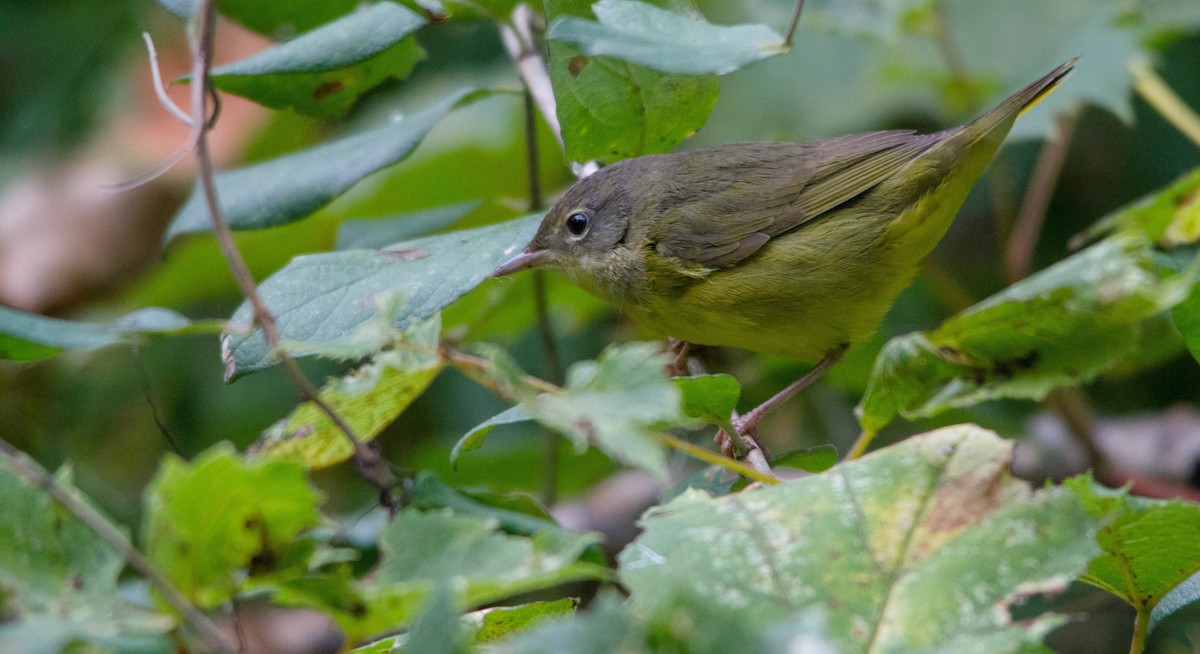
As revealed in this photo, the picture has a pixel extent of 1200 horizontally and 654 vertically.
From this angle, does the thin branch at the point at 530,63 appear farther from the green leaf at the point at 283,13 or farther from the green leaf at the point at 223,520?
the green leaf at the point at 223,520

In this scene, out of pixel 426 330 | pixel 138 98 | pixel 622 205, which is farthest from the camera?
pixel 138 98

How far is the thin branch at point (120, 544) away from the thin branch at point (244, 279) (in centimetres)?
27

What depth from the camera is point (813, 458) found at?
220 cm

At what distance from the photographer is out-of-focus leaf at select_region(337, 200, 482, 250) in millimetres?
2885

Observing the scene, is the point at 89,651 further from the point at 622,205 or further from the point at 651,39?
the point at 622,205

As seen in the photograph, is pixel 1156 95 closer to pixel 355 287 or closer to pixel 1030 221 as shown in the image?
pixel 1030 221

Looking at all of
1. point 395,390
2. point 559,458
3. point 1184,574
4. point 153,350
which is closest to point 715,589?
point 395,390

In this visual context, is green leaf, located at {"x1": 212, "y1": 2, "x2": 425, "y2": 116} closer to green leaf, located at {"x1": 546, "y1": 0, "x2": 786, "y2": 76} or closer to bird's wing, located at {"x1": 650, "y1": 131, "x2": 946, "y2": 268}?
green leaf, located at {"x1": 546, "y1": 0, "x2": 786, "y2": 76}

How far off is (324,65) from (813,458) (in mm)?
1312

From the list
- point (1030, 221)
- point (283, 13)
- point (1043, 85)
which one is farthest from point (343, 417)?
point (1030, 221)

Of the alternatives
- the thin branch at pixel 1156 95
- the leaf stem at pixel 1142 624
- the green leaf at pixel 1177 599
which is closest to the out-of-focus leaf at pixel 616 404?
the leaf stem at pixel 1142 624

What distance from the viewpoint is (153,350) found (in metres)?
4.83

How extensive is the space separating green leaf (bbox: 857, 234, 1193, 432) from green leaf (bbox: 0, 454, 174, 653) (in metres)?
1.10

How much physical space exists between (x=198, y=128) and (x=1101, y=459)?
312 centimetres
